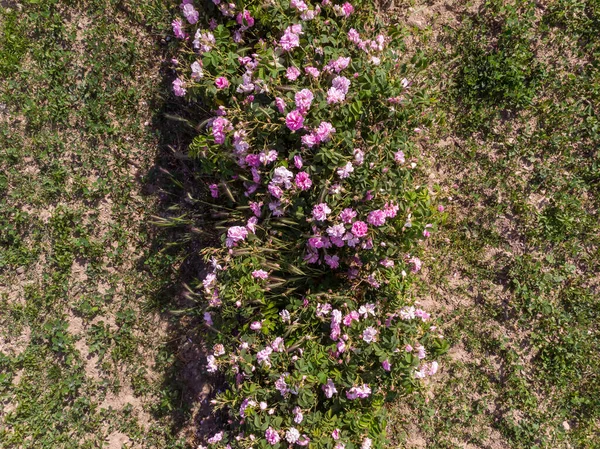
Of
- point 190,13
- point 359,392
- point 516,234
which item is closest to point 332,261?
point 359,392

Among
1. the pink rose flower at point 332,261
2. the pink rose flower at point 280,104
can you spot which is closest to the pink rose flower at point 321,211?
the pink rose flower at point 332,261

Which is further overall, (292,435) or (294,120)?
(292,435)

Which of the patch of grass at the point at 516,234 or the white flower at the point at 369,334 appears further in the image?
the patch of grass at the point at 516,234

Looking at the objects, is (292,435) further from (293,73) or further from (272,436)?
(293,73)

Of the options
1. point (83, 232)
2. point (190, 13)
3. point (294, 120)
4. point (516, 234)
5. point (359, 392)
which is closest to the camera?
point (294, 120)

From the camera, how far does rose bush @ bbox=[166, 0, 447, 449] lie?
10.0 ft

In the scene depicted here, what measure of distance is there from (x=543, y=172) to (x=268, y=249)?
2.91m

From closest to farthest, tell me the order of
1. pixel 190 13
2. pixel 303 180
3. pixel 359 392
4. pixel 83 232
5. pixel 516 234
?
pixel 303 180
pixel 359 392
pixel 190 13
pixel 516 234
pixel 83 232

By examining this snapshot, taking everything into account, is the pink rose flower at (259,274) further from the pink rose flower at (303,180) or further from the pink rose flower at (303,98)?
the pink rose flower at (303,98)

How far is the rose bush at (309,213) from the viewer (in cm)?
305

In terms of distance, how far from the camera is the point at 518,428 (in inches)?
162

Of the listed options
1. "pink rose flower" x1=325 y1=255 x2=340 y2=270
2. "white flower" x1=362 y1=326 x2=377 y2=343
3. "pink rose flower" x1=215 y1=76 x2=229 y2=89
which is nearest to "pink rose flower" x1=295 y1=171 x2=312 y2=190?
"pink rose flower" x1=325 y1=255 x2=340 y2=270

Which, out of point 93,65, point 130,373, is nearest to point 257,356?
point 130,373

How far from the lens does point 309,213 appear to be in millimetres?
3236
